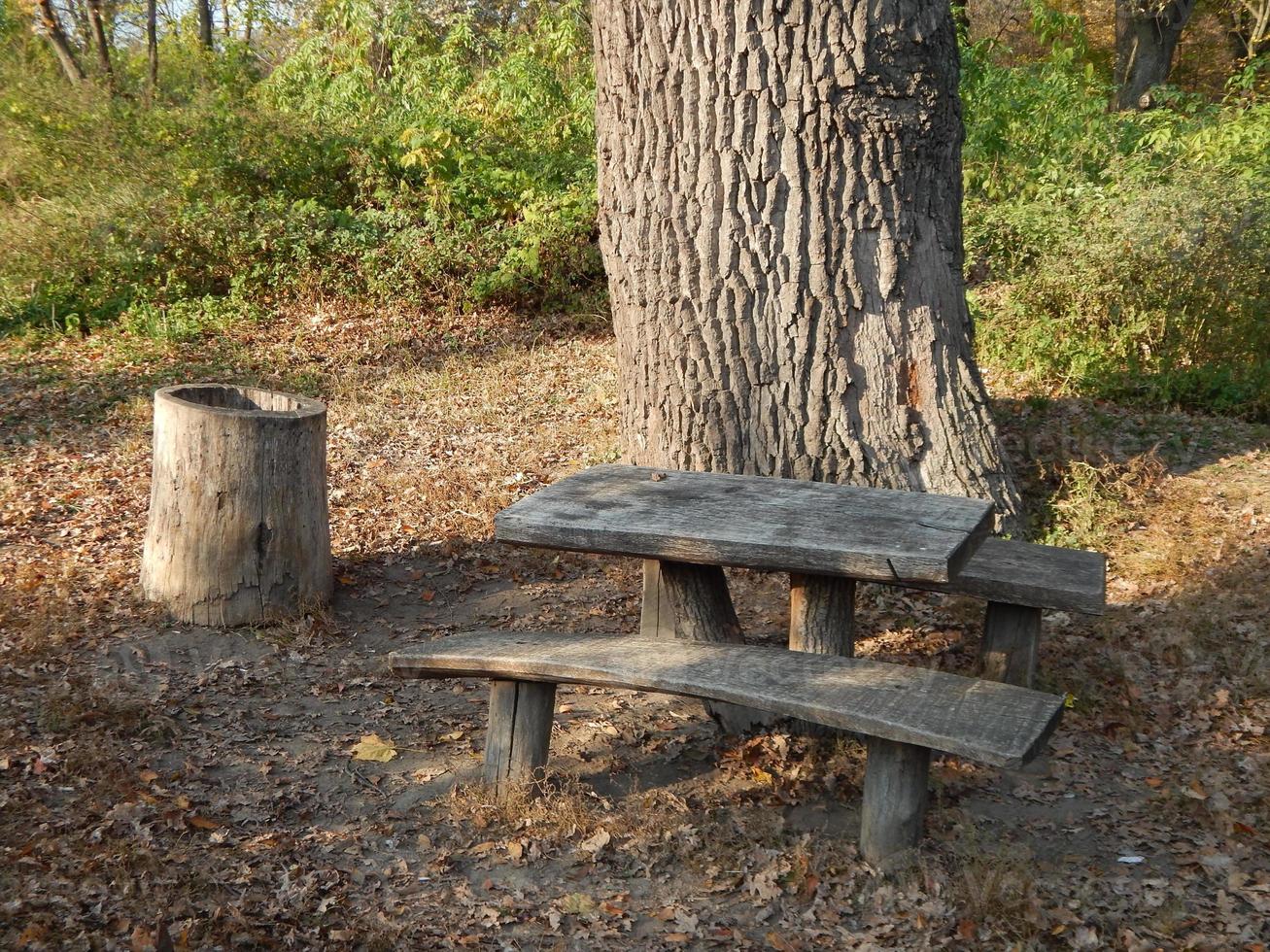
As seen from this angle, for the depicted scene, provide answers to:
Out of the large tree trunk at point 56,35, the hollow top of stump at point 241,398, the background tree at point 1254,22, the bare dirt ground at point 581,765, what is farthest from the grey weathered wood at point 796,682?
the large tree trunk at point 56,35

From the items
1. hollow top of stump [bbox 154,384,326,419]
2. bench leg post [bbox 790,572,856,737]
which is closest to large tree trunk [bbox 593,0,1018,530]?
bench leg post [bbox 790,572,856,737]

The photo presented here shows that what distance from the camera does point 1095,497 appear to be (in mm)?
5633

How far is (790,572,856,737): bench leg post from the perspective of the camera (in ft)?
12.8

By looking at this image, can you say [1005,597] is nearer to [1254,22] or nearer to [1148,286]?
[1148,286]

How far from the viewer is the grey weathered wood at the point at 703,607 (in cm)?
402

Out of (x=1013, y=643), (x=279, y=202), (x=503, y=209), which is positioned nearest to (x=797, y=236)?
(x=1013, y=643)

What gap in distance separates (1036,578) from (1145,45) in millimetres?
15218

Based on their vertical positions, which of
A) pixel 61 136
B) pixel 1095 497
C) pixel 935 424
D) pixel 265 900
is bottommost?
pixel 265 900

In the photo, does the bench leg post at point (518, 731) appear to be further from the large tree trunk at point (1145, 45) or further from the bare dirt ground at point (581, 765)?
the large tree trunk at point (1145, 45)

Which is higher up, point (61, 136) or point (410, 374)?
point (61, 136)

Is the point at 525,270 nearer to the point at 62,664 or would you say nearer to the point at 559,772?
the point at 62,664

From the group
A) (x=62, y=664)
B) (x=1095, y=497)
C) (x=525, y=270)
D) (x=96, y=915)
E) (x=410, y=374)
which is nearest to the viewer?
(x=96, y=915)

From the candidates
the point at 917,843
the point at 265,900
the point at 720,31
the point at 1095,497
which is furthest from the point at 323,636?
the point at 1095,497

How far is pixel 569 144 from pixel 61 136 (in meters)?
4.89
